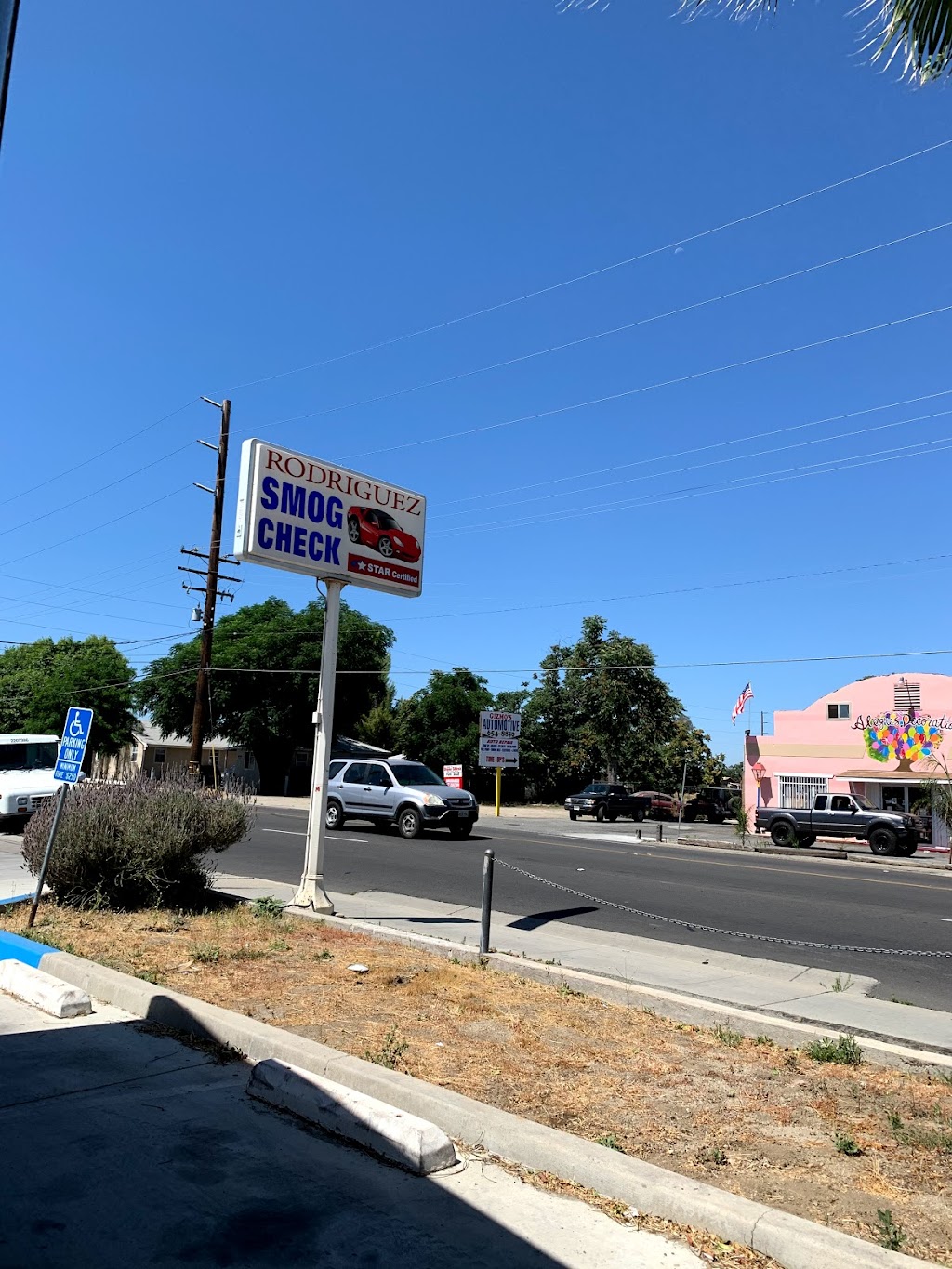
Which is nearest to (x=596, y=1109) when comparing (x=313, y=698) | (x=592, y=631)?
(x=313, y=698)

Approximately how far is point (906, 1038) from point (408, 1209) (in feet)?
13.2

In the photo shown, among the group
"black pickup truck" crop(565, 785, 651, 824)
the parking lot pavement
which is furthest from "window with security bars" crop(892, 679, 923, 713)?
the parking lot pavement

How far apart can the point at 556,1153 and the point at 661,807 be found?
4170 centimetres

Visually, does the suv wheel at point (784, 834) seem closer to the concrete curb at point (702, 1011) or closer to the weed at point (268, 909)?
the weed at point (268, 909)

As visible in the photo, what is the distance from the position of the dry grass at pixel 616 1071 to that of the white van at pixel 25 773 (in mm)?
12011

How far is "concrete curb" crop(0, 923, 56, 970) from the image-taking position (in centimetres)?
736

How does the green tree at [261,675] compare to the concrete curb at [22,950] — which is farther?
the green tree at [261,675]

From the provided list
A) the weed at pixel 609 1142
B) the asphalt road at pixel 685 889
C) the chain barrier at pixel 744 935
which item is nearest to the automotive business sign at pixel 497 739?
the asphalt road at pixel 685 889

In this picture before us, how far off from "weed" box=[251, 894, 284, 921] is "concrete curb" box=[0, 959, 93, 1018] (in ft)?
9.25

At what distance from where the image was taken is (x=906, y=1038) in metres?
6.14

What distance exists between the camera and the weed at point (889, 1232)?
3.24m

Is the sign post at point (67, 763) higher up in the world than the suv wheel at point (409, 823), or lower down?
higher up

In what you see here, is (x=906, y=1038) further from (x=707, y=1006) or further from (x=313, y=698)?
(x=313, y=698)

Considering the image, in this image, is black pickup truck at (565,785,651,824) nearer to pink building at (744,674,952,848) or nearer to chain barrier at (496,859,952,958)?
pink building at (744,674,952,848)
